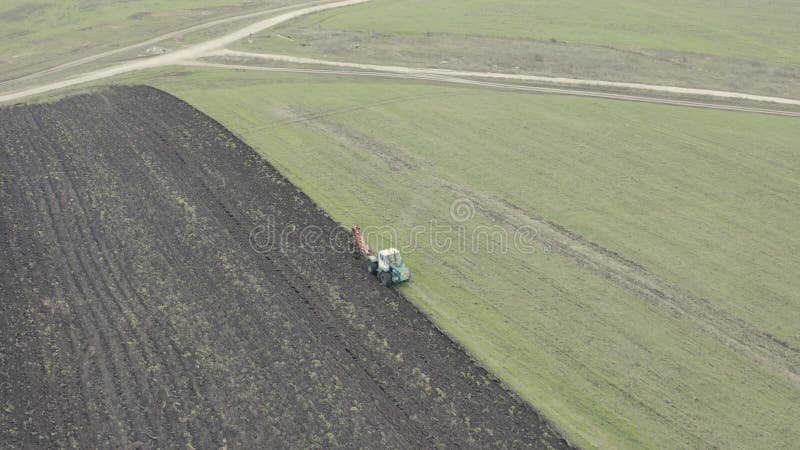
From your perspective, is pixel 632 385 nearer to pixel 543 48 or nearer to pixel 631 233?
pixel 631 233

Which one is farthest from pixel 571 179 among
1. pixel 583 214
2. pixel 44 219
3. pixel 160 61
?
pixel 160 61

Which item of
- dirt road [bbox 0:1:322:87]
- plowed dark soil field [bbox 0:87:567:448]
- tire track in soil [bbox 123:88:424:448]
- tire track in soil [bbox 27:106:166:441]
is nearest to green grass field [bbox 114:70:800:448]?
plowed dark soil field [bbox 0:87:567:448]

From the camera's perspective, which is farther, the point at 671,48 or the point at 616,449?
the point at 671,48

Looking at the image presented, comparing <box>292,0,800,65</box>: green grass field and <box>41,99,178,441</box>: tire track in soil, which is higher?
<box>292,0,800,65</box>: green grass field

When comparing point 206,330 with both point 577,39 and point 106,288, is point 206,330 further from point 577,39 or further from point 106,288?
point 577,39

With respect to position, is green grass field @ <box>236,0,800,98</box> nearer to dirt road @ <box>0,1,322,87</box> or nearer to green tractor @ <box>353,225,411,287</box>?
dirt road @ <box>0,1,322,87</box>

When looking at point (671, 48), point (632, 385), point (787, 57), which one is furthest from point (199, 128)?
point (787, 57)
